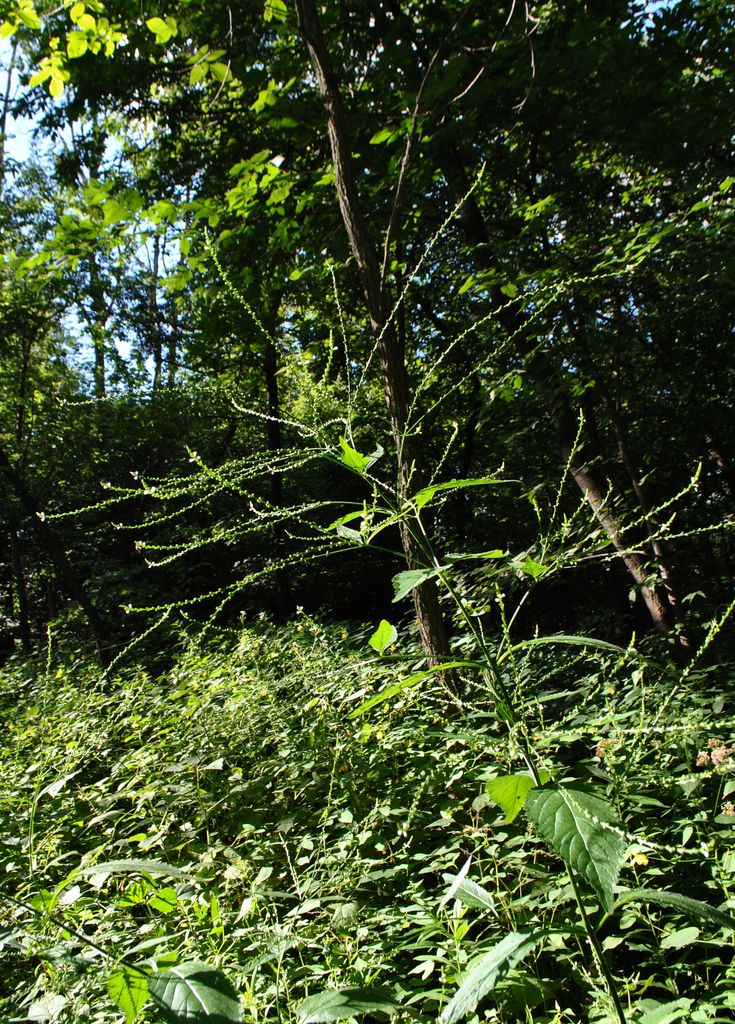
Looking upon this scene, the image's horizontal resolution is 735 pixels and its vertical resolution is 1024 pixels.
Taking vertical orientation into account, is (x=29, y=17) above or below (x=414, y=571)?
above

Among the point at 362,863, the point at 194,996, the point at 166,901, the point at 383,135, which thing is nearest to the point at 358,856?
the point at 362,863

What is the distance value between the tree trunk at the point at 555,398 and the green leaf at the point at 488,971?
271 cm

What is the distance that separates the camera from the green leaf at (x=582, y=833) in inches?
27.2

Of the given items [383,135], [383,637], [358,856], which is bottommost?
[358,856]

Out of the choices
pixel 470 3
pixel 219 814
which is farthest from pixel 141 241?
pixel 219 814

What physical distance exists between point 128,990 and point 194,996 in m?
0.17

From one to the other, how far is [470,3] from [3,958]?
4.40 metres

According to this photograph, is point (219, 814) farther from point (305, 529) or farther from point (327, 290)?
point (305, 529)

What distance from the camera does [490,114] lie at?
11.6 feet

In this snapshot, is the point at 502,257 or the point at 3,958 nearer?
the point at 3,958

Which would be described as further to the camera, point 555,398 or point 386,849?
point 555,398

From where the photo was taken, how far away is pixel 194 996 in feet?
2.61

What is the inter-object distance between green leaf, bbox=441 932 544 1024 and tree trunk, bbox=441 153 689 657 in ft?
8.88

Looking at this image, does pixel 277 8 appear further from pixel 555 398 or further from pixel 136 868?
pixel 136 868
